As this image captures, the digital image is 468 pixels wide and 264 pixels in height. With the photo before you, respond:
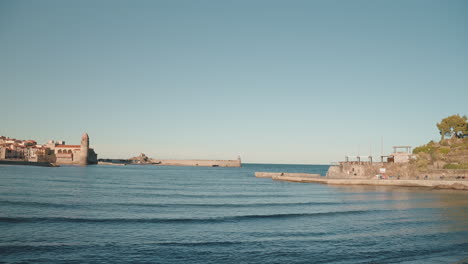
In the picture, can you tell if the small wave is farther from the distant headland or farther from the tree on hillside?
the tree on hillside

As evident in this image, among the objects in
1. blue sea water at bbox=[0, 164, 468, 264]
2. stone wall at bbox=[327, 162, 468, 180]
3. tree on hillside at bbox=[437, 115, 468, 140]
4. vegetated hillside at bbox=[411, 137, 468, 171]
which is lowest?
blue sea water at bbox=[0, 164, 468, 264]

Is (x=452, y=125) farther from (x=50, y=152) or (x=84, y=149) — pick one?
(x=50, y=152)

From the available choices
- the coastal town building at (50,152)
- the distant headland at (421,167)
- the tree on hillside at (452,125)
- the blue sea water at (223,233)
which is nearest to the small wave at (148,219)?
the blue sea water at (223,233)

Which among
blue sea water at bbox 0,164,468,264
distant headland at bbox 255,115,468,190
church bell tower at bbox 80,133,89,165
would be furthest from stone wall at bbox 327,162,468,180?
church bell tower at bbox 80,133,89,165

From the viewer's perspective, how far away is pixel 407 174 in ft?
199

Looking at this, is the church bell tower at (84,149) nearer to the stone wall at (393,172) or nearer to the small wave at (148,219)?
the stone wall at (393,172)

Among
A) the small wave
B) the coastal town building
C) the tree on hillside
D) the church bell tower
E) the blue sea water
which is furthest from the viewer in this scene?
the church bell tower

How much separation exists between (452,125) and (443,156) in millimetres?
17058

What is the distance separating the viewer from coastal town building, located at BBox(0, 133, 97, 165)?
13032 cm

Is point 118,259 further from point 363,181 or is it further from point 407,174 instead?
point 407,174

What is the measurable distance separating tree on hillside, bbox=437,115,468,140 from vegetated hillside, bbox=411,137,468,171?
4.66 m

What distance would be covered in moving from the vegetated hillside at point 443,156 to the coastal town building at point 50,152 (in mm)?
120901

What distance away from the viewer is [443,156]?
62.5 metres

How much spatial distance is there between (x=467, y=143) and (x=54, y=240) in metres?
75.2
